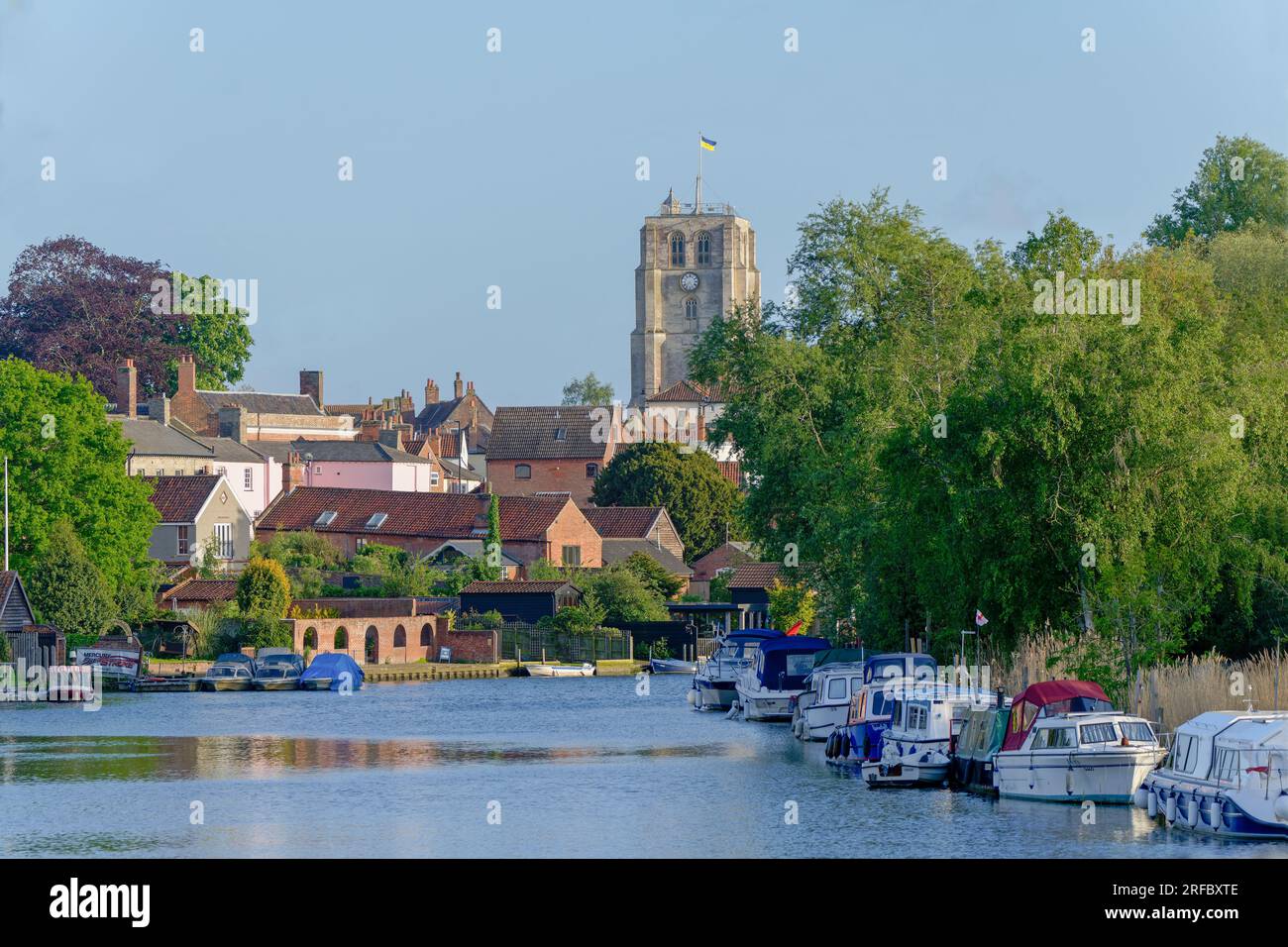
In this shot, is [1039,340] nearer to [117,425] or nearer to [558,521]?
[117,425]

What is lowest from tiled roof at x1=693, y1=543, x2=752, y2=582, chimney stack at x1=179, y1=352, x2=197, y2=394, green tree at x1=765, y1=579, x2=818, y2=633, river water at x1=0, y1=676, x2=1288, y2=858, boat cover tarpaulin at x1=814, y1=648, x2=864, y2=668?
river water at x1=0, y1=676, x2=1288, y2=858

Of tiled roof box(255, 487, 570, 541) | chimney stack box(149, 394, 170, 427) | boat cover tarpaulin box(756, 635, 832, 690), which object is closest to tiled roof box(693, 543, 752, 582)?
tiled roof box(255, 487, 570, 541)

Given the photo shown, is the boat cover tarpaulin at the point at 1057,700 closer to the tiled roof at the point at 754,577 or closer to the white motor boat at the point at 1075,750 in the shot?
the white motor boat at the point at 1075,750

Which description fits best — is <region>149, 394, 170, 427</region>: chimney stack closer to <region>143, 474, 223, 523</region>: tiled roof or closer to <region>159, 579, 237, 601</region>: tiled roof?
<region>143, 474, 223, 523</region>: tiled roof

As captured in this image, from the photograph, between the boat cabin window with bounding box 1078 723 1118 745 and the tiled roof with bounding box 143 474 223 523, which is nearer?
the boat cabin window with bounding box 1078 723 1118 745

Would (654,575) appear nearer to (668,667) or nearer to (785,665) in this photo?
(668,667)

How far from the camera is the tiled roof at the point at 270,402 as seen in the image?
156m

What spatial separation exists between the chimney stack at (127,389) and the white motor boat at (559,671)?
42612 mm

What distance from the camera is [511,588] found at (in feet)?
360

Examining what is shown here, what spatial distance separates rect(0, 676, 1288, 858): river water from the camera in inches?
1517

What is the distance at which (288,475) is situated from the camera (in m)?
145

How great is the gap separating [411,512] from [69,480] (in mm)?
40417

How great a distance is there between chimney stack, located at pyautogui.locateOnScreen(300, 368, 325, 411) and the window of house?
204 ft
